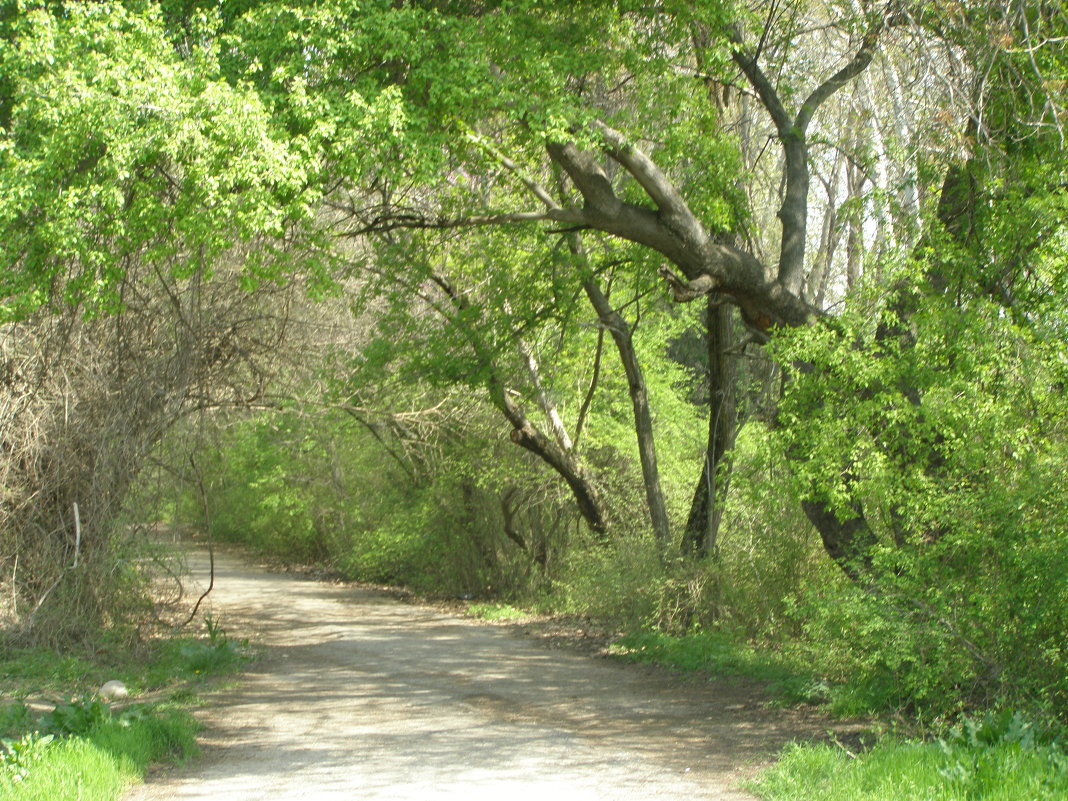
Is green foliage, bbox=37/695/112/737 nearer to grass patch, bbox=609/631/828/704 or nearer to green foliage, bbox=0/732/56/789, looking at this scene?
green foliage, bbox=0/732/56/789

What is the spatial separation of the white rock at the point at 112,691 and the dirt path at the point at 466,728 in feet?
3.12

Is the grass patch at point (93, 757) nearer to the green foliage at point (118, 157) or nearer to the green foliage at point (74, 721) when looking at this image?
the green foliage at point (74, 721)

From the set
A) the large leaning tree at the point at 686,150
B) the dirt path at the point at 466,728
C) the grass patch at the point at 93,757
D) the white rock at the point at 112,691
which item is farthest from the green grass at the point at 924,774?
the white rock at the point at 112,691

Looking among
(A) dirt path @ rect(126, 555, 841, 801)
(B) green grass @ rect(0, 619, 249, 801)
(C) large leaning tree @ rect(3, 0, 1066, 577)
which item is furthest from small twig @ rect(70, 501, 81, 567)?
(C) large leaning tree @ rect(3, 0, 1066, 577)

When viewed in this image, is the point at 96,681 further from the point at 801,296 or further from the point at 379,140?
the point at 801,296

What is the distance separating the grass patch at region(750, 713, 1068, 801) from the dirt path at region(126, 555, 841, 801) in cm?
48

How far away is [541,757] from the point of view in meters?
8.73

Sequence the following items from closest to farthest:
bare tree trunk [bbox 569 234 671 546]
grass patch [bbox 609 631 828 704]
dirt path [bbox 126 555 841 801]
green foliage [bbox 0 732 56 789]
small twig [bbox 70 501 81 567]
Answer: green foliage [bbox 0 732 56 789] → dirt path [bbox 126 555 841 801] → grass patch [bbox 609 631 828 704] → small twig [bbox 70 501 81 567] → bare tree trunk [bbox 569 234 671 546]

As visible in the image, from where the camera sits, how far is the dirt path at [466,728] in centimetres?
779

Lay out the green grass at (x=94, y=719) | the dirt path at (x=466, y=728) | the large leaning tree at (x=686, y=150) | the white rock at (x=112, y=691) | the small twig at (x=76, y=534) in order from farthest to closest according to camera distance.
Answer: the small twig at (x=76, y=534) < the white rock at (x=112, y=691) < the large leaning tree at (x=686, y=150) < the dirt path at (x=466, y=728) < the green grass at (x=94, y=719)

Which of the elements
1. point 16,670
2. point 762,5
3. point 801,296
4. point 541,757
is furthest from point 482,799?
point 762,5

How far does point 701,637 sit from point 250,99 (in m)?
8.74

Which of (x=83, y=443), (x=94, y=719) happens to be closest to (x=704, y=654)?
(x=94, y=719)

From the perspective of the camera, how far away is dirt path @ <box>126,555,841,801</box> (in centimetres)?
779
